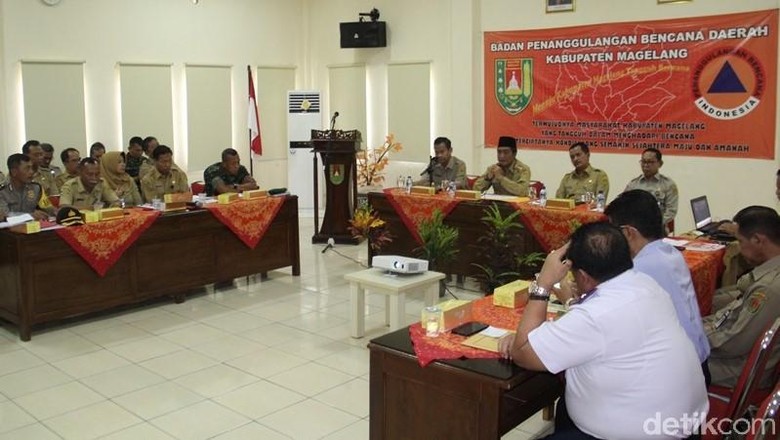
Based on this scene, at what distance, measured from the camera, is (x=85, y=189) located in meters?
6.28

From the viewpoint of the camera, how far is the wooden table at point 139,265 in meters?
5.19

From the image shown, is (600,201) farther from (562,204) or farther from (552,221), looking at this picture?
(552,221)

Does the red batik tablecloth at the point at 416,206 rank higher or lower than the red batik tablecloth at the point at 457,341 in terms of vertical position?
higher

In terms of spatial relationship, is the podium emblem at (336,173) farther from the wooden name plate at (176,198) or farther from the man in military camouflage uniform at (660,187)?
the man in military camouflage uniform at (660,187)

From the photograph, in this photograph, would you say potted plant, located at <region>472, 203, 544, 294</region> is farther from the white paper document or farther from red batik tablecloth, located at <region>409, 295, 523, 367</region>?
the white paper document

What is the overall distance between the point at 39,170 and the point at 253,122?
140 inches

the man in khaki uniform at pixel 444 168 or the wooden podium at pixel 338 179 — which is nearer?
the man in khaki uniform at pixel 444 168

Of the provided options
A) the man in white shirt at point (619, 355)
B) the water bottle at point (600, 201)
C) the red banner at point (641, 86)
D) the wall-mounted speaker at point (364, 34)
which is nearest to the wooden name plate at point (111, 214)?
the water bottle at point (600, 201)

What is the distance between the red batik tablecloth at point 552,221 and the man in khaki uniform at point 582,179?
21.1 inches

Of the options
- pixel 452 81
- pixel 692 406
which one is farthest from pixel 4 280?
pixel 452 81

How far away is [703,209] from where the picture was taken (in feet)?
18.2

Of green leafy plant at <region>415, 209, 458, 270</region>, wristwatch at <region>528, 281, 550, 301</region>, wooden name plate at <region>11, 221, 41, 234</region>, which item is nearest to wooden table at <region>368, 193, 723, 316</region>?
green leafy plant at <region>415, 209, 458, 270</region>

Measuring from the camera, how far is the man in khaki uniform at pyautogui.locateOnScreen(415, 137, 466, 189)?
290 inches

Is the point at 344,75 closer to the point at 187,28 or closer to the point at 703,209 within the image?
the point at 187,28
